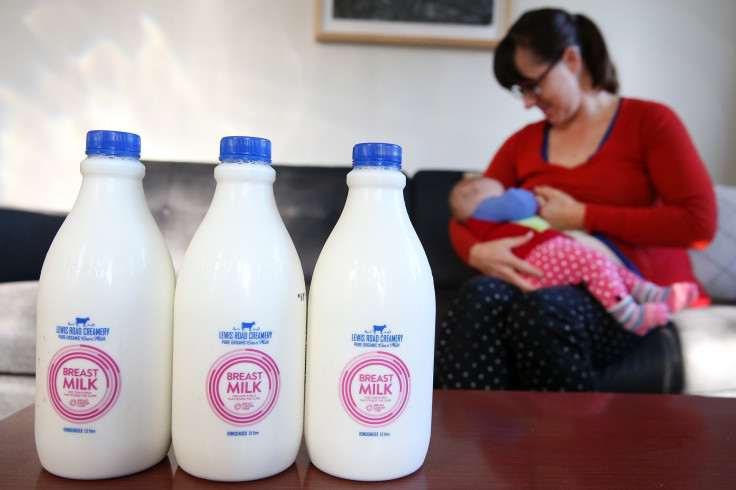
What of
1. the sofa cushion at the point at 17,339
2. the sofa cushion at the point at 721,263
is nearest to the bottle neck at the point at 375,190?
the sofa cushion at the point at 17,339

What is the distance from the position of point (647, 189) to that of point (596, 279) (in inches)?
12.5

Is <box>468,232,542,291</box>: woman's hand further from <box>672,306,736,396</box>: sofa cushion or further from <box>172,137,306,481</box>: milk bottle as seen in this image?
<box>172,137,306,481</box>: milk bottle

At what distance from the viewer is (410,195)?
182 centimetres

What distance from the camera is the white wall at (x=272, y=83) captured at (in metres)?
1.89

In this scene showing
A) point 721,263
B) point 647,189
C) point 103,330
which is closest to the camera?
point 103,330

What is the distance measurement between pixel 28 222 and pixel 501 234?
134cm

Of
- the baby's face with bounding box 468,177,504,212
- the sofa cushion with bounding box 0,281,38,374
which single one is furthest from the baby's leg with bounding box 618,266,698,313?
the sofa cushion with bounding box 0,281,38,374

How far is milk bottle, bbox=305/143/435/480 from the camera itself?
1.27 ft

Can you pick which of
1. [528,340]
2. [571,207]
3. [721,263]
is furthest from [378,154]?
[721,263]

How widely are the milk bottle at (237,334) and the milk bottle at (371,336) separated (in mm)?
22

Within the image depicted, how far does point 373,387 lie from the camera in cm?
39

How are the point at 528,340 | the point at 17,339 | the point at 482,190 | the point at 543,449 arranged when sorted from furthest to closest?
the point at 482,190 < the point at 17,339 < the point at 528,340 < the point at 543,449

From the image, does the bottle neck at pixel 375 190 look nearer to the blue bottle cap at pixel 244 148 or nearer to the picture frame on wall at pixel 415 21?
the blue bottle cap at pixel 244 148

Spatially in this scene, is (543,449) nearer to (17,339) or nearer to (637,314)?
(637,314)
